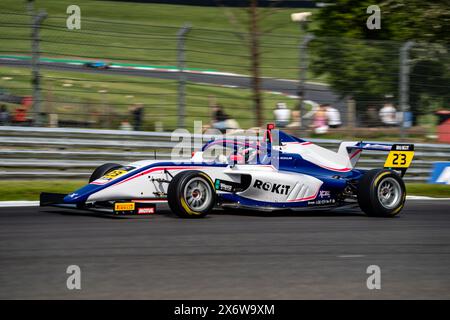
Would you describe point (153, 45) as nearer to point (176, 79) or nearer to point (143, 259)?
point (176, 79)

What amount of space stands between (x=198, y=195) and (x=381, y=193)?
2.37 meters

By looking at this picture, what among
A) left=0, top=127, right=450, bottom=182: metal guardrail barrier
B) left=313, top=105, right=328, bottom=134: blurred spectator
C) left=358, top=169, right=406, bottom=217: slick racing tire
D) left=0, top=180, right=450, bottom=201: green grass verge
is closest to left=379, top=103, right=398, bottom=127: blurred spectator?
left=313, top=105, right=328, bottom=134: blurred spectator

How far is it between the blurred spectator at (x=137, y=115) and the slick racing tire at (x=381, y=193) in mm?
5070

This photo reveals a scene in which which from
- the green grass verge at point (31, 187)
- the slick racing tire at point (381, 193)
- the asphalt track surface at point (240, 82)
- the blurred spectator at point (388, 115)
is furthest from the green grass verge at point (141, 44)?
the slick racing tire at point (381, 193)

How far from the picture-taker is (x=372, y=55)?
15.5 meters

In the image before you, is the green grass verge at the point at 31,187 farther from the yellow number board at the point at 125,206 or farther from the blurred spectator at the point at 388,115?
the blurred spectator at the point at 388,115

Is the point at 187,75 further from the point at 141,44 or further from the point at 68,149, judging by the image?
the point at 68,149

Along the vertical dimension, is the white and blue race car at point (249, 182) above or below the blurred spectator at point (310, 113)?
below

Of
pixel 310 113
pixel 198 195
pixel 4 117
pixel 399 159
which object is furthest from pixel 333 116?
pixel 198 195

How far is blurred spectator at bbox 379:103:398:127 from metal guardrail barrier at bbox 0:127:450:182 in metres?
3.90

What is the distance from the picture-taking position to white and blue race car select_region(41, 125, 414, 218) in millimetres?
8852

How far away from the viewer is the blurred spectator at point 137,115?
13539 mm

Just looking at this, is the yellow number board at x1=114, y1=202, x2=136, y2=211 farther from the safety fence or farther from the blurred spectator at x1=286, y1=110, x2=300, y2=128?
the blurred spectator at x1=286, y1=110, x2=300, y2=128
